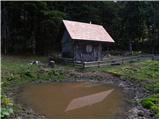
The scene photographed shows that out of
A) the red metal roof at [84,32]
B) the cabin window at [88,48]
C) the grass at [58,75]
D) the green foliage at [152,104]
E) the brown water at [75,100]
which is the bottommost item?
the brown water at [75,100]

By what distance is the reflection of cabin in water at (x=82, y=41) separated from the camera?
2790cm

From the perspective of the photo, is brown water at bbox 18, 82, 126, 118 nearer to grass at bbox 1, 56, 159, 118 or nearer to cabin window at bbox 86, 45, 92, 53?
grass at bbox 1, 56, 159, 118

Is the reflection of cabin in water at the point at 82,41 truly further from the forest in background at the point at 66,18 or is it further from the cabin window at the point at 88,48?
the forest in background at the point at 66,18

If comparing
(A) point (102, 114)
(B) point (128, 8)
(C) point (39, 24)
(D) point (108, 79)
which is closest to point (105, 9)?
(B) point (128, 8)

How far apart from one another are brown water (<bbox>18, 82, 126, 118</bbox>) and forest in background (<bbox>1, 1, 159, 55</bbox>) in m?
15.7

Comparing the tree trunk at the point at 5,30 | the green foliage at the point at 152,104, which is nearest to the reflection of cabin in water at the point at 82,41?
the tree trunk at the point at 5,30

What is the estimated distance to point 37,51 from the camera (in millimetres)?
36250

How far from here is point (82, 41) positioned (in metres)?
28.4

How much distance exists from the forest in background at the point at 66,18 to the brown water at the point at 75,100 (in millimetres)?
15718

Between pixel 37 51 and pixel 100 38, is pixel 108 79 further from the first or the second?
pixel 37 51

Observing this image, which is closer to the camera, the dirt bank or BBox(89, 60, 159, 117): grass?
the dirt bank

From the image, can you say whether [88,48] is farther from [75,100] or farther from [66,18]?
[75,100]

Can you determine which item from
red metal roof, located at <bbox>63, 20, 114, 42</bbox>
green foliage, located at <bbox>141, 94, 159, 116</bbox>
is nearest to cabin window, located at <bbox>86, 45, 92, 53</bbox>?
red metal roof, located at <bbox>63, 20, 114, 42</bbox>

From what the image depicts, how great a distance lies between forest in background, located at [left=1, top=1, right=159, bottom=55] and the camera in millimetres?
33469
